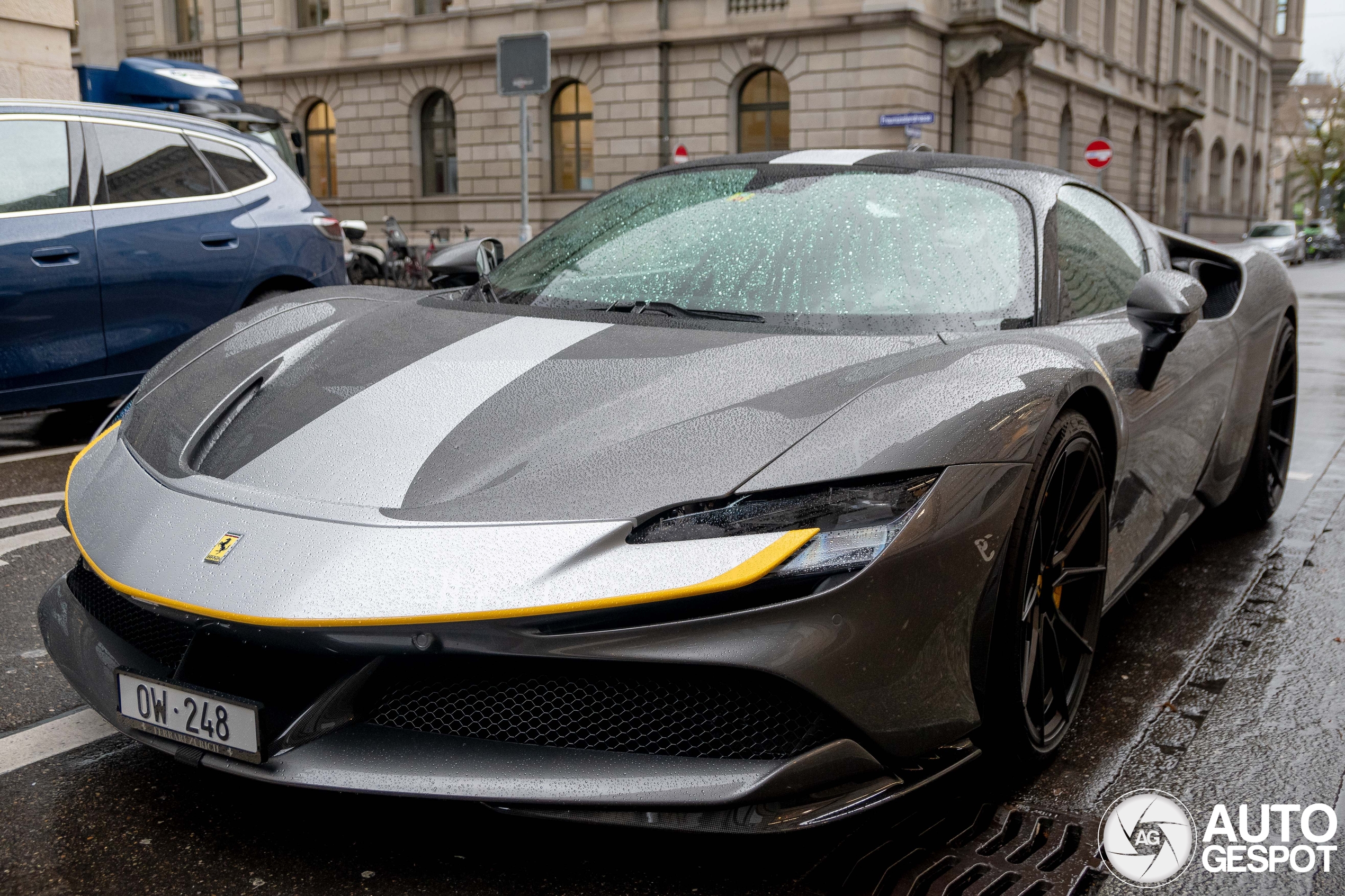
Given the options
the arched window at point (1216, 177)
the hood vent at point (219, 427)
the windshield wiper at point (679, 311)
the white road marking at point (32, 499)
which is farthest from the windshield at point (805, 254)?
the arched window at point (1216, 177)

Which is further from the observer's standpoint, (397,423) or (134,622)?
(397,423)

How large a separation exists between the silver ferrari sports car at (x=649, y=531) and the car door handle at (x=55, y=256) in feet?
9.11

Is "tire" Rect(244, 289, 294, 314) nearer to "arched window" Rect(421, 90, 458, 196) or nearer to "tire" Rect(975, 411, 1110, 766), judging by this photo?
"tire" Rect(975, 411, 1110, 766)

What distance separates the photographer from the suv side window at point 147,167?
5.58 m

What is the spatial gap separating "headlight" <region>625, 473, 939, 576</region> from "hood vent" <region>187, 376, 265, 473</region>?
0.90 metres

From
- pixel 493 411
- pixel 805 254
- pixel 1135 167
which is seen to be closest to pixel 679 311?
pixel 805 254

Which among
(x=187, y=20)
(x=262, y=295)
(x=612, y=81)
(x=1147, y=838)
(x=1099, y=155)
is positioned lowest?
(x=1147, y=838)

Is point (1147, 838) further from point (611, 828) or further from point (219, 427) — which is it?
point (219, 427)

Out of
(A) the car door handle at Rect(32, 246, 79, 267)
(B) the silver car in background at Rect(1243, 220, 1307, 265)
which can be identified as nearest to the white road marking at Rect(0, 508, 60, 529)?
(A) the car door handle at Rect(32, 246, 79, 267)

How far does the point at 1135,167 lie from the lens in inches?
1576

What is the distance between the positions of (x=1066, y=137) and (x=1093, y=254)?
32.6m

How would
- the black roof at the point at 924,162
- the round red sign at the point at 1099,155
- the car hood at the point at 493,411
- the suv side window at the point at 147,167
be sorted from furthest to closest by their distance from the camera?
the round red sign at the point at 1099,155
the suv side window at the point at 147,167
the black roof at the point at 924,162
the car hood at the point at 493,411

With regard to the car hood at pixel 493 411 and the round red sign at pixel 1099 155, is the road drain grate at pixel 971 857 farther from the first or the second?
the round red sign at pixel 1099 155

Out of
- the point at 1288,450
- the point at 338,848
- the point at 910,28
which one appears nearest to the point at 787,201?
the point at 338,848
